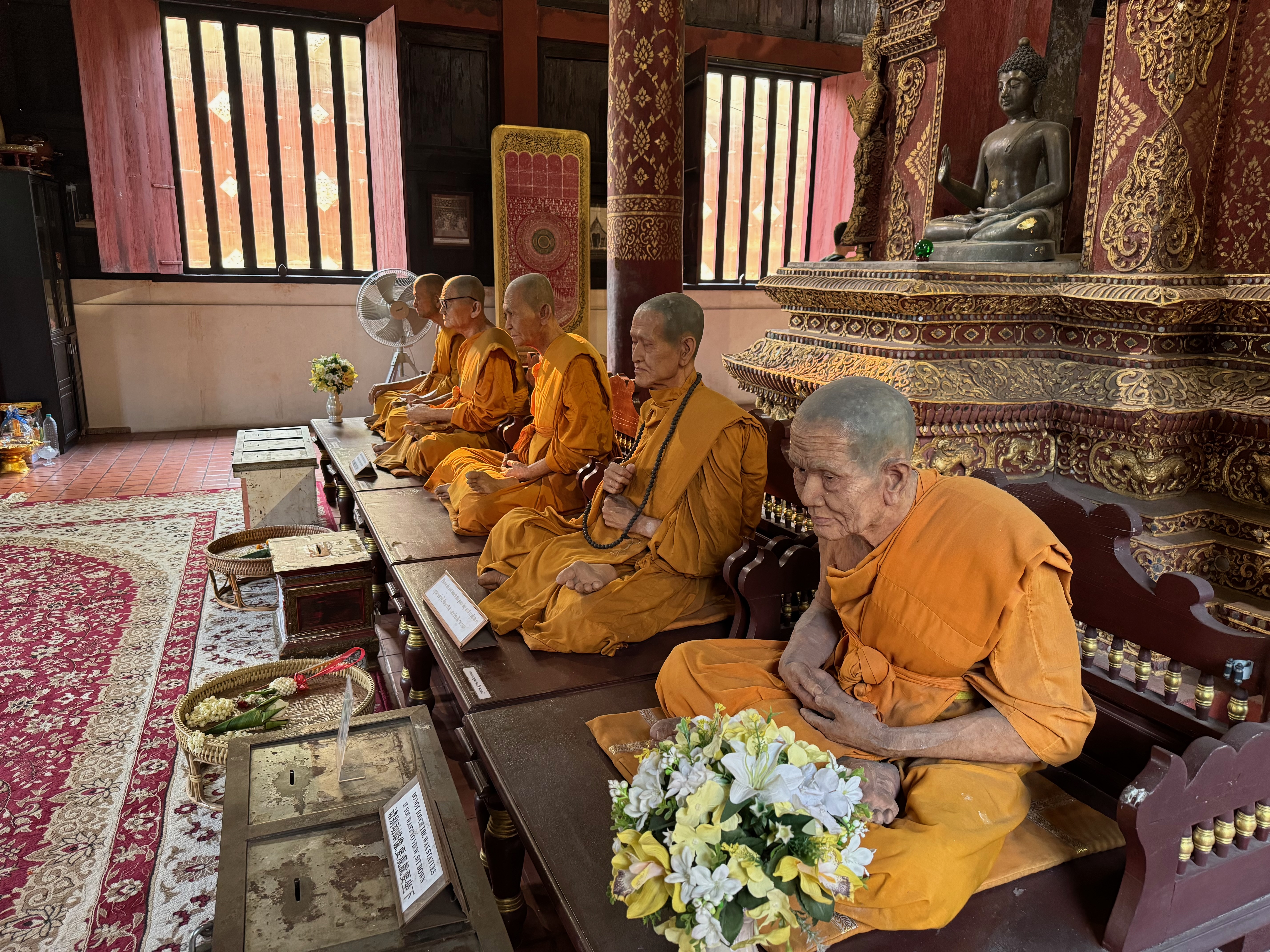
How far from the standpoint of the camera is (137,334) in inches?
349

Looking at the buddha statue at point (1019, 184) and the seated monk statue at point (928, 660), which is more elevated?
the buddha statue at point (1019, 184)

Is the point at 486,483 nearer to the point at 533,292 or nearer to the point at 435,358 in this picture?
the point at 533,292

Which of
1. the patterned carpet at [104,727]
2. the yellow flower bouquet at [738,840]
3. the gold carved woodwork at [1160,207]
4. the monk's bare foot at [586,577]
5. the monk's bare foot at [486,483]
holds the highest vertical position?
the gold carved woodwork at [1160,207]

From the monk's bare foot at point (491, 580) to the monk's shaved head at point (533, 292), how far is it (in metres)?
1.47

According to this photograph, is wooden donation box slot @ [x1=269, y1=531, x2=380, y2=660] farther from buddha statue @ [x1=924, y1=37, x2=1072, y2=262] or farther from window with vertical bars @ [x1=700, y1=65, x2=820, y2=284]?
window with vertical bars @ [x1=700, y1=65, x2=820, y2=284]

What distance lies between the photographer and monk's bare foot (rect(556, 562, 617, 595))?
2844 millimetres

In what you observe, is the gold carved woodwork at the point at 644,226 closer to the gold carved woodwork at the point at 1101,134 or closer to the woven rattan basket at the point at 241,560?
the woven rattan basket at the point at 241,560

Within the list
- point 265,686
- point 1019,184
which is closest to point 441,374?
point 265,686

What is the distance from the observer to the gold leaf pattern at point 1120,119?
10.7 ft

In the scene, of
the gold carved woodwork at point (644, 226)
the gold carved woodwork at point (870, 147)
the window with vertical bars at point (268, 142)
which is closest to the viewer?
the gold carved woodwork at point (870, 147)

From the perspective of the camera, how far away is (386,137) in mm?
9031

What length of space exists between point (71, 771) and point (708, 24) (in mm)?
10026

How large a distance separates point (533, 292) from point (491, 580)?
159cm

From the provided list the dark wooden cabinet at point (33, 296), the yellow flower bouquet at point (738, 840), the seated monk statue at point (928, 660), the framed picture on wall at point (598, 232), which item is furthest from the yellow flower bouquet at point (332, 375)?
the yellow flower bouquet at point (738, 840)
